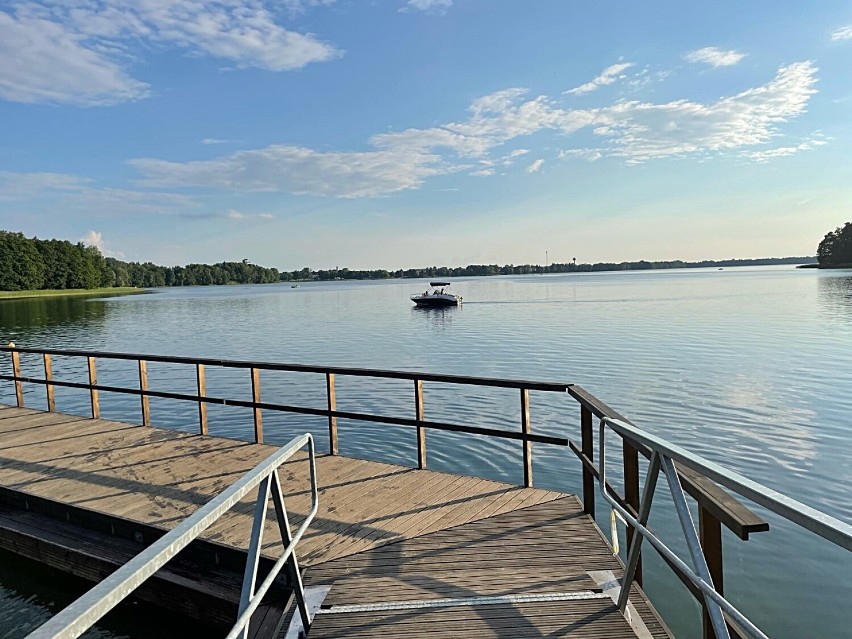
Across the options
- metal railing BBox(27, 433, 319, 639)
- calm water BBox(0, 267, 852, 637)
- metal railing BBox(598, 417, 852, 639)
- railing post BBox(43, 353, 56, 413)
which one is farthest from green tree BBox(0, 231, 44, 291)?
metal railing BBox(598, 417, 852, 639)

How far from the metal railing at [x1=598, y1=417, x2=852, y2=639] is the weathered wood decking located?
2.02 ft

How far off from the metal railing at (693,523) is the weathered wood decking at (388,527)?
0.62 metres

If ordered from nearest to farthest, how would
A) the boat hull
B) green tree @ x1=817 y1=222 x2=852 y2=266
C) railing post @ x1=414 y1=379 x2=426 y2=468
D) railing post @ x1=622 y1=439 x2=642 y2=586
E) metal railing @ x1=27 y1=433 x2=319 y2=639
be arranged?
metal railing @ x1=27 y1=433 x2=319 y2=639
railing post @ x1=622 y1=439 x2=642 y2=586
railing post @ x1=414 y1=379 x2=426 y2=468
the boat hull
green tree @ x1=817 y1=222 x2=852 y2=266

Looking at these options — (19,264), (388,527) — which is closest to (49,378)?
(388,527)

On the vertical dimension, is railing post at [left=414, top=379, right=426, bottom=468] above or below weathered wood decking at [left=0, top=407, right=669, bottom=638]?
above

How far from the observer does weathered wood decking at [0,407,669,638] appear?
3.21m

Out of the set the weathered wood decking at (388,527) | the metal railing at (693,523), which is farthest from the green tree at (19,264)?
the metal railing at (693,523)

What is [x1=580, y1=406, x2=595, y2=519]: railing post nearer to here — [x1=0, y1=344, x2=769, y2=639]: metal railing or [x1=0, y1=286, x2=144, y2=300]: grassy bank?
[x1=0, y1=344, x2=769, y2=639]: metal railing

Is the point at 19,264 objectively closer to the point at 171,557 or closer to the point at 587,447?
the point at 587,447

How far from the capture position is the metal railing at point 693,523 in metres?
1.32

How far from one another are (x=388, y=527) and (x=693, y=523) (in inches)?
108

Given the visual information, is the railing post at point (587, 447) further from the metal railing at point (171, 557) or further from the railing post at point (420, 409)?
the metal railing at point (171, 557)

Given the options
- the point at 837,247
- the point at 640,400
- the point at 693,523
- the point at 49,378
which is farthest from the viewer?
the point at 837,247

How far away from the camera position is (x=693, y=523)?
91.9 inches
